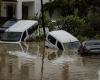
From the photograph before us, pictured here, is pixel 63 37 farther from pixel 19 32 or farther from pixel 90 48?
pixel 90 48

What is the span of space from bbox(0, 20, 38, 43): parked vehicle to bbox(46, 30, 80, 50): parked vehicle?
12.5 ft

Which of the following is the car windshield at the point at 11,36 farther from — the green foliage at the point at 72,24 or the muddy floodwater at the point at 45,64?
the green foliage at the point at 72,24

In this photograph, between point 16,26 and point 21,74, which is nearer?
point 21,74

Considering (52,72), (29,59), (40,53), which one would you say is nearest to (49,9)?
(40,53)

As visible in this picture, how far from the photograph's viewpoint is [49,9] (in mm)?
65438

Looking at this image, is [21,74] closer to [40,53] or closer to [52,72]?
[52,72]

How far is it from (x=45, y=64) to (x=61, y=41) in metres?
11.7

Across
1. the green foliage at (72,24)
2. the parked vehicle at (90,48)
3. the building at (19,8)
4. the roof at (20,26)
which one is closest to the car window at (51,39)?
the roof at (20,26)

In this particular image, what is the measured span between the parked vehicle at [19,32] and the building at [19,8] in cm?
1259

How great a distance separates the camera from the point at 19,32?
48.0 meters

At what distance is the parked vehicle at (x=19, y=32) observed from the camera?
47.5 m

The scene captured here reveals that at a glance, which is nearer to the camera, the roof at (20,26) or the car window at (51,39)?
the car window at (51,39)

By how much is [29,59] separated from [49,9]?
32.3 m

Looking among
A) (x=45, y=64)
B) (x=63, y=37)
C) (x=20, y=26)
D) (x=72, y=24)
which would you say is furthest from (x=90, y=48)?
(x=72, y=24)
